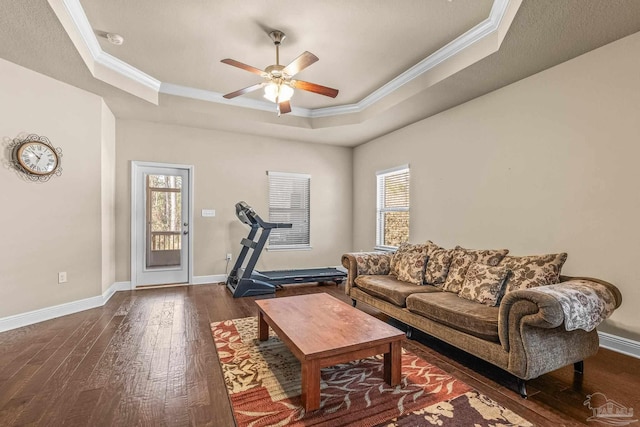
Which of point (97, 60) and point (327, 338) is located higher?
point (97, 60)

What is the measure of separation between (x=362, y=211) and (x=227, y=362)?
4513 millimetres

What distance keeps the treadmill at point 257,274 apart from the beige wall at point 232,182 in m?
0.63

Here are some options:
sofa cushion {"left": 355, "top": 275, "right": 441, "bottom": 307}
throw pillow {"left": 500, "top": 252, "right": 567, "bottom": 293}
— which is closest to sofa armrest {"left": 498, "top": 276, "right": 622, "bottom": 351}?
throw pillow {"left": 500, "top": 252, "right": 567, "bottom": 293}

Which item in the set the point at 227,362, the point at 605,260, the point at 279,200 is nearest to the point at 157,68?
the point at 279,200

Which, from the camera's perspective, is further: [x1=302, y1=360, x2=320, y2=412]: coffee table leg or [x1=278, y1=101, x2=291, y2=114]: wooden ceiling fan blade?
[x1=278, y1=101, x2=291, y2=114]: wooden ceiling fan blade

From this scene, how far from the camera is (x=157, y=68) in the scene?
392 cm

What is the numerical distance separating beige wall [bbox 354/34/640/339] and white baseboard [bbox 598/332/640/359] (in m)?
0.06

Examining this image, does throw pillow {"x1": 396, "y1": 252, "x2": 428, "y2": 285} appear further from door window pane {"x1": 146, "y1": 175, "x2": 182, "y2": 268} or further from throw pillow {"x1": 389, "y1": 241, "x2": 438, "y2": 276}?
door window pane {"x1": 146, "y1": 175, "x2": 182, "y2": 268}

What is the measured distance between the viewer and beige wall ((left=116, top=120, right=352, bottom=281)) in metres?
5.07

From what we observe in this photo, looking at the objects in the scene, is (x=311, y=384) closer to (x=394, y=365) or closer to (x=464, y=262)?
(x=394, y=365)

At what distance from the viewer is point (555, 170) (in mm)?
3186

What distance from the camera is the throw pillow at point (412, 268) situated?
353 cm

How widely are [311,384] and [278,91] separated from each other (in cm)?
267

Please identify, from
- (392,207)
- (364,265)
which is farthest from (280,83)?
(392,207)
